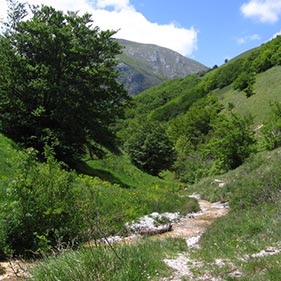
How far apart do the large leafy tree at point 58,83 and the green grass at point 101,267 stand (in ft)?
53.3

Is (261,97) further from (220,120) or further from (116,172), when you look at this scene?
(116,172)

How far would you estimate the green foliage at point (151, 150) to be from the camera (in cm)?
4575

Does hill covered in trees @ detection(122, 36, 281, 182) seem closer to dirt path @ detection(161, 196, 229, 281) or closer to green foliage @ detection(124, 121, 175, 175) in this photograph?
green foliage @ detection(124, 121, 175, 175)

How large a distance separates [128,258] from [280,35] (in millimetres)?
104345

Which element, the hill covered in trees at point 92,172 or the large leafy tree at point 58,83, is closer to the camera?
the hill covered in trees at point 92,172

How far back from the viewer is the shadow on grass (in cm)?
2591

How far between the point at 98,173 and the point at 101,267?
21.1 meters

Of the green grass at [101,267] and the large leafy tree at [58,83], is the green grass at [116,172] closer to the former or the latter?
the large leafy tree at [58,83]

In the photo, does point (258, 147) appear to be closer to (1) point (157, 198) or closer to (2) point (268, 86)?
(1) point (157, 198)

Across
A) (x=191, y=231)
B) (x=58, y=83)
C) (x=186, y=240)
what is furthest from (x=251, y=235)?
(x=58, y=83)

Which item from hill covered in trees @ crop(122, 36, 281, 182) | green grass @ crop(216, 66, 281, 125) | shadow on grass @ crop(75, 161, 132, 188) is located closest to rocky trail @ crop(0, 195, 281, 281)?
shadow on grass @ crop(75, 161, 132, 188)

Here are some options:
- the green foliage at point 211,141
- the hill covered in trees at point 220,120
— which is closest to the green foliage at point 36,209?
the hill covered in trees at point 220,120

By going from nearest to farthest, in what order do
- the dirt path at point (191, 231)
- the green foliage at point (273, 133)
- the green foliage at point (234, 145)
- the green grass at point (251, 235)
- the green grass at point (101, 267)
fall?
the green grass at point (101, 267) → the green grass at point (251, 235) → the dirt path at point (191, 231) → the green foliage at point (234, 145) → the green foliage at point (273, 133)

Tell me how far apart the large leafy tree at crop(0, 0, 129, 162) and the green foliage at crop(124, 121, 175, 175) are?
19.3 m
